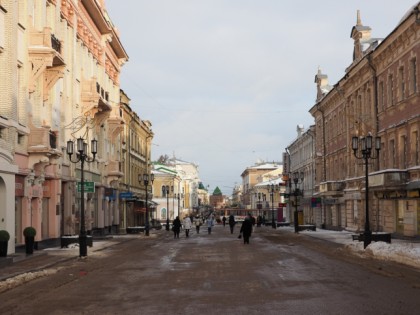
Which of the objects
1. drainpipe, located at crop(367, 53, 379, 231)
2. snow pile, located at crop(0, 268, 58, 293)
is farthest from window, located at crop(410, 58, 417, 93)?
snow pile, located at crop(0, 268, 58, 293)

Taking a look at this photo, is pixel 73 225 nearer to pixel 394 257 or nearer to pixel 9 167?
pixel 9 167

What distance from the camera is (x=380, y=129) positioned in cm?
4028

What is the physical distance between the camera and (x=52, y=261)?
71.9 feet

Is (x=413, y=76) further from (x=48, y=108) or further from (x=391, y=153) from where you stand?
(x=48, y=108)

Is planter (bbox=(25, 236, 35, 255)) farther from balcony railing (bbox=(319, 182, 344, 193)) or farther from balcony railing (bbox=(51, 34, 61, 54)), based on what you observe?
balcony railing (bbox=(319, 182, 344, 193))

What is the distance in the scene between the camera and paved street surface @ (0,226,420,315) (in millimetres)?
11141

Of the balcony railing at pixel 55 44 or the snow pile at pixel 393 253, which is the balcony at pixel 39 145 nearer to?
the balcony railing at pixel 55 44

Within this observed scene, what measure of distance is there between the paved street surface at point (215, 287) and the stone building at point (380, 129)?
13.3 metres

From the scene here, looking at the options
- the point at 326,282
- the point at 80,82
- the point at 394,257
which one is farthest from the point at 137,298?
the point at 80,82

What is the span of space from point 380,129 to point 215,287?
28.6 metres

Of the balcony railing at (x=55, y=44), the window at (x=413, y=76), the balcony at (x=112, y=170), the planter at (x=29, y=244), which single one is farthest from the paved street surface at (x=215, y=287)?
the balcony at (x=112, y=170)

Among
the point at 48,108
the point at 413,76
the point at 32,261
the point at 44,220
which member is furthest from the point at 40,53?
the point at 413,76

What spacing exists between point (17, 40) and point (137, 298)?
661 inches

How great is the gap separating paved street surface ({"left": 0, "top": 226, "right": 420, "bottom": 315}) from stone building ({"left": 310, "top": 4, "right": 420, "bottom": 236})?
13.3 m
